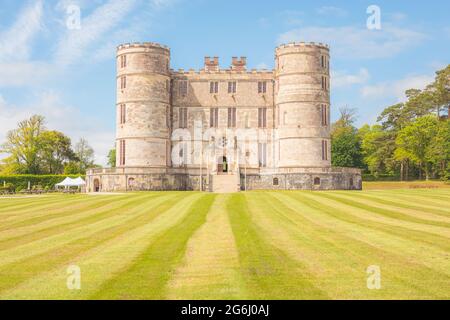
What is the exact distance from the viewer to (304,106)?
5644cm

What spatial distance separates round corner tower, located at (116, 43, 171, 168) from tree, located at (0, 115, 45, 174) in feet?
102

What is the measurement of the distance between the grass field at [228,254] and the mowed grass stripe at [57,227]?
0.13 ft

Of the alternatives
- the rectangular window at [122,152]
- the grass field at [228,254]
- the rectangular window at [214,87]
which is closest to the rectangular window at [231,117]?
the rectangular window at [214,87]

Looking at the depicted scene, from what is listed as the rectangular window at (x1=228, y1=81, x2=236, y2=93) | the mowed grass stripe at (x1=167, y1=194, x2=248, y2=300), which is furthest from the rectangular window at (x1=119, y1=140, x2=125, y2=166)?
the mowed grass stripe at (x1=167, y1=194, x2=248, y2=300)

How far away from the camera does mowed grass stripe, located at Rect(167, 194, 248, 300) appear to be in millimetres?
9742

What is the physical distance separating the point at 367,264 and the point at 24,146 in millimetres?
79040

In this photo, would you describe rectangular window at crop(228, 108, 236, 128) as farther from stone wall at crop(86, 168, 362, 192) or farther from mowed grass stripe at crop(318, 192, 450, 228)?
mowed grass stripe at crop(318, 192, 450, 228)

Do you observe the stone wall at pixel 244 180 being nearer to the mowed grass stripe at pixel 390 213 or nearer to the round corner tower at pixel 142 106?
the round corner tower at pixel 142 106

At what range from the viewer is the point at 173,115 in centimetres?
6044

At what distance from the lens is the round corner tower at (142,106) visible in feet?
186

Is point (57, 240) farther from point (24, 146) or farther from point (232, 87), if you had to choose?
point (24, 146)

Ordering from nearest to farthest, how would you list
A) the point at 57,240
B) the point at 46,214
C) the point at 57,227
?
the point at 57,240
the point at 57,227
the point at 46,214

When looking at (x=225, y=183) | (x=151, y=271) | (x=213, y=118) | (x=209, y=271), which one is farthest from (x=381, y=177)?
(x=151, y=271)

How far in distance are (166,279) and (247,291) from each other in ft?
6.17
